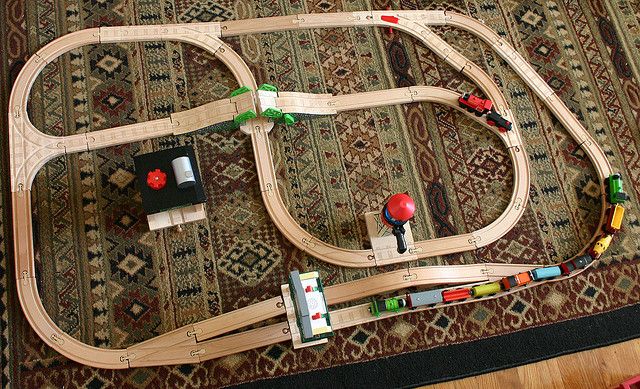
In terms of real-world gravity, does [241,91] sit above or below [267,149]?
above

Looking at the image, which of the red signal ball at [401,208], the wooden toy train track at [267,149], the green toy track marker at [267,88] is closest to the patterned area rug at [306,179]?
the wooden toy train track at [267,149]

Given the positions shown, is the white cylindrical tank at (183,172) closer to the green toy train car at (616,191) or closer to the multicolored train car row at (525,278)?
the multicolored train car row at (525,278)

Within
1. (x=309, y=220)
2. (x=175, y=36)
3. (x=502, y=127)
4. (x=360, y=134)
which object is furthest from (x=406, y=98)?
(x=175, y=36)

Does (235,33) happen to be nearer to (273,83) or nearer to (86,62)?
(273,83)

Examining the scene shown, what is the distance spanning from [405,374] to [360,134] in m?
1.09

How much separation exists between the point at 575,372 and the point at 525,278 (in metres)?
0.44

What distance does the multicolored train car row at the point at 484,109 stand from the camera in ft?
9.59

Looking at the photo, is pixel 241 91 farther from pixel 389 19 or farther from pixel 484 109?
pixel 484 109

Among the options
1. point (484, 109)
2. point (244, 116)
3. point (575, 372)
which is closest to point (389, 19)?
point (484, 109)

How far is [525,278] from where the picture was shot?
2684mm

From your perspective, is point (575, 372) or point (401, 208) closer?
point (401, 208)

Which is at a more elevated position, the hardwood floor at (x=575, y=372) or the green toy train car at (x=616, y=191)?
the green toy train car at (x=616, y=191)

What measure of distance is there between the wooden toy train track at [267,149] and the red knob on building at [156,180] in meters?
0.34

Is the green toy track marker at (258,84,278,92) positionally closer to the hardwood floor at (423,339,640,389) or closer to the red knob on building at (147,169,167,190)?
the red knob on building at (147,169,167,190)
